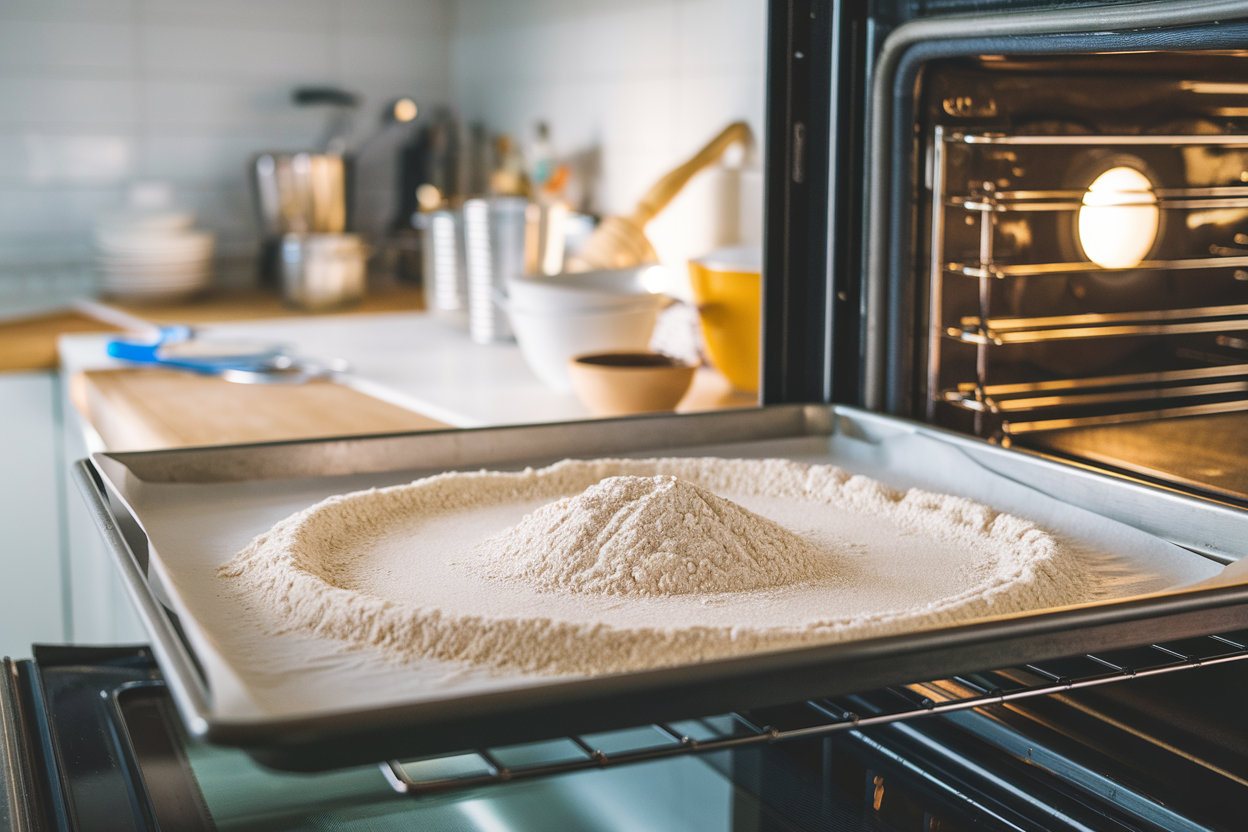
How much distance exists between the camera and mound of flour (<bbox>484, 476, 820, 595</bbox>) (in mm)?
524

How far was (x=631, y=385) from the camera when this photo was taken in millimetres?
1169

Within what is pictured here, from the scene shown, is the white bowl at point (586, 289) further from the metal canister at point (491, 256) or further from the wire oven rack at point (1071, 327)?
the wire oven rack at point (1071, 327)

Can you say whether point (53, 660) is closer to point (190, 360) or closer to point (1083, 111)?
point (1083, 111)

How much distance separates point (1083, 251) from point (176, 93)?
215 cm

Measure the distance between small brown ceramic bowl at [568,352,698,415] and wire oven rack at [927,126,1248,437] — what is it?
15.7 inches

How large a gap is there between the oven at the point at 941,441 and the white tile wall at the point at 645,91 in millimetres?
565

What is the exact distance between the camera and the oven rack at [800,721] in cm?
37

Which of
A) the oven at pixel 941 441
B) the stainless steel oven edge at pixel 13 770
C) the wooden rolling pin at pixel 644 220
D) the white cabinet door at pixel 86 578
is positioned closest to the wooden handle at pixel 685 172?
the wooden rolling pin at pixel 644 220

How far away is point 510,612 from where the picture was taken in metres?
0.49

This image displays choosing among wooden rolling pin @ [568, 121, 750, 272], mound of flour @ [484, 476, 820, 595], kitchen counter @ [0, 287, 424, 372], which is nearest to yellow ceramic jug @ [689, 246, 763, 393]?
wooden rolling pin @ [568, 121, 750, 272]

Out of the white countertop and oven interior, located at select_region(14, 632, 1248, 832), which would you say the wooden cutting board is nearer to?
the white countertop

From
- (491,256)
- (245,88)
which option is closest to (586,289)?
(491,256)

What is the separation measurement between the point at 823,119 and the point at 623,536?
0.43 metres

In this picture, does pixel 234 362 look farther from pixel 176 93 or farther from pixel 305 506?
pixel 176 93
